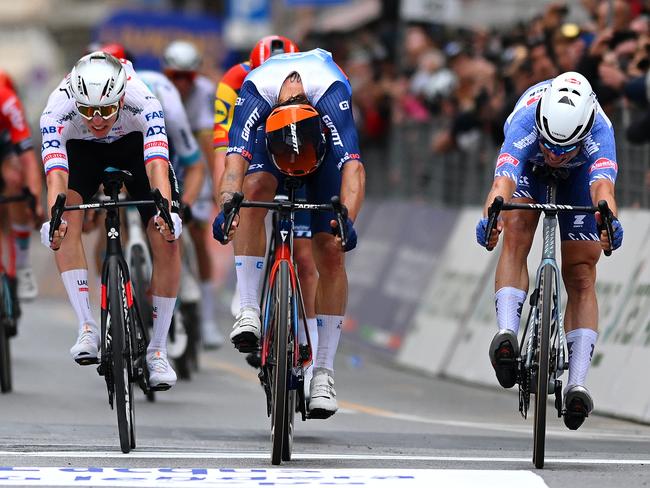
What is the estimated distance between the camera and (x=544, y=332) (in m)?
8.77

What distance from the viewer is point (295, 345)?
892 cm

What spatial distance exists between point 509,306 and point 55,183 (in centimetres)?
250

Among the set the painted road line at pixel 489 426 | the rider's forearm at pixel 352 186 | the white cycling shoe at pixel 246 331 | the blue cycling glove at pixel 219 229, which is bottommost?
the painted road line at pixel 489 426

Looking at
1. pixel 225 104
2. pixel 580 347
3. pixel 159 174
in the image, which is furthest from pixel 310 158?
pixel 225 104

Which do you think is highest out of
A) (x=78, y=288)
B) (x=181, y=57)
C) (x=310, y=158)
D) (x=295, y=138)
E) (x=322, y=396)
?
(x=181, y=57)

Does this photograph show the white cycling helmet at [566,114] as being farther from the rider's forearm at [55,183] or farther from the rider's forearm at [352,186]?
the rider's forearm at [55,183]

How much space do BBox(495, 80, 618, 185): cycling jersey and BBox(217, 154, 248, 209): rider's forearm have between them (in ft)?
4.37

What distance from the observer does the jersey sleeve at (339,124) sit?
9320 millimetres

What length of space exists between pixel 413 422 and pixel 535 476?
337 centimetres

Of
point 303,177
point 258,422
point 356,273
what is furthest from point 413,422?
point 356,273

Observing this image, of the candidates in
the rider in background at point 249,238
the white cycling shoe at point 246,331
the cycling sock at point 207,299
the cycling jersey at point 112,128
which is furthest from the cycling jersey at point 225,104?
the cycling sock at point 207,299

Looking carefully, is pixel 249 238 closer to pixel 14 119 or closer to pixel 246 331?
pixel 246 331

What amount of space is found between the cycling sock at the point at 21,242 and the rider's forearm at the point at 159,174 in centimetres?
404

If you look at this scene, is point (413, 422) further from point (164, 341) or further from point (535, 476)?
point (535, 476)
